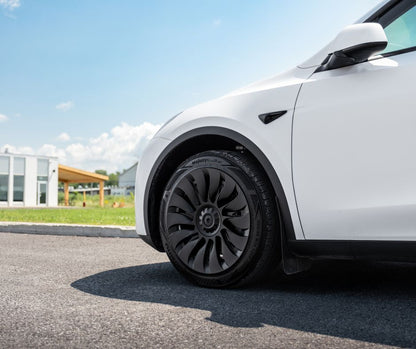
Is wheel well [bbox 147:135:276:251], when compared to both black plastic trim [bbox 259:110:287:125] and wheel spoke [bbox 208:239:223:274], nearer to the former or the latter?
black plastic trim [bbox 259:110:287:125]

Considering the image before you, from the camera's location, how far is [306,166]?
8.57ft

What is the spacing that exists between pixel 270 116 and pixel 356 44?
0.60 metres

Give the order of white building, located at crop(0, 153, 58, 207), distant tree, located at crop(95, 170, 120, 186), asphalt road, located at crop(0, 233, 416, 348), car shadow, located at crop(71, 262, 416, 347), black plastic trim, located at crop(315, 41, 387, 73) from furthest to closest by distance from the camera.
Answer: distant tree, located at crop(95, 170, 120, 186) < white building, located at crop(0, 153, 58, 207) < black plastic trim, located at crop(315, 41, 387, 73) < car shadow, located at crop(71, 262, 416, 347) < asphalt road, located at crop(0, 233, 416, 348)

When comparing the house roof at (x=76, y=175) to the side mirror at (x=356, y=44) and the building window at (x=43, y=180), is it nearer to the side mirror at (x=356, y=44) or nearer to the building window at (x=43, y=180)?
the building window at (x=43, y=180)

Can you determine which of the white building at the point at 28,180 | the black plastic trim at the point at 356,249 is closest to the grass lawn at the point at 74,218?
the black plastic trim at the point at 356,249

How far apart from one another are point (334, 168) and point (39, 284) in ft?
6.54

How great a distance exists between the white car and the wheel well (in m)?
0.02

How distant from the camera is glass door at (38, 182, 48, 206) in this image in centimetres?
3903

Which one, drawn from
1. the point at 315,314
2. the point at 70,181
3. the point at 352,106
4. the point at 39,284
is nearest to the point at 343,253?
the point at 315,314

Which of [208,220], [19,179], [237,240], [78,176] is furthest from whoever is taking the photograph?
[78,176]

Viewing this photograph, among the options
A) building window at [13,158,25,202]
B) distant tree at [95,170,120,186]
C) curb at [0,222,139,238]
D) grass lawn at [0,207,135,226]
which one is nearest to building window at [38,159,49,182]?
building window at [13,158,25,202]

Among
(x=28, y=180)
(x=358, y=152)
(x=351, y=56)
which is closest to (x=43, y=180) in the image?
(x=28, y=180)

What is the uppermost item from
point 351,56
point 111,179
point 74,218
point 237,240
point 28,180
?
point 111,179

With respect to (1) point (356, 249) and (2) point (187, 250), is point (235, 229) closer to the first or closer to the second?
(2) point (187, 250)
